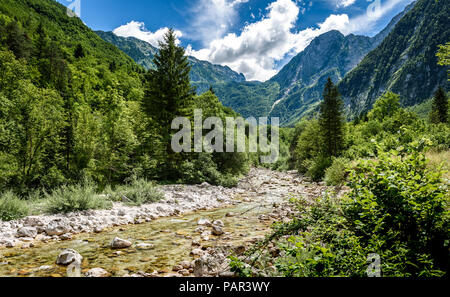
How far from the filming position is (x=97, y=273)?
4074mm

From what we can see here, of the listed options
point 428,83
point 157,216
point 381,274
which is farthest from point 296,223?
point 428,83

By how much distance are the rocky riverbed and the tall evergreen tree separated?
1097cm

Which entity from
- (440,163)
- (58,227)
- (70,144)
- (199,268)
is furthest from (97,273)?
(70,144)

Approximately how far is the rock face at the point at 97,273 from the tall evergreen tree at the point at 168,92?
14.8 meters

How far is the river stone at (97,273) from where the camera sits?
402 centimetres

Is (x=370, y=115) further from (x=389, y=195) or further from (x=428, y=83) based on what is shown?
(x=428, y=83)

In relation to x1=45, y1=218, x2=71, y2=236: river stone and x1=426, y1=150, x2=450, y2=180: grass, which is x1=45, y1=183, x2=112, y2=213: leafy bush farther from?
x1=426, y1=150, x2=450, y2=180: grass

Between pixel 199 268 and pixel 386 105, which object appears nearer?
pixel 199 268

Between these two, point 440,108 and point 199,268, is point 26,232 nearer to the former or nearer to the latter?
point 199,268

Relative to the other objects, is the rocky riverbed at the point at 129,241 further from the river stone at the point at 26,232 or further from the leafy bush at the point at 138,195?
the leafy bush at the point at 138,195

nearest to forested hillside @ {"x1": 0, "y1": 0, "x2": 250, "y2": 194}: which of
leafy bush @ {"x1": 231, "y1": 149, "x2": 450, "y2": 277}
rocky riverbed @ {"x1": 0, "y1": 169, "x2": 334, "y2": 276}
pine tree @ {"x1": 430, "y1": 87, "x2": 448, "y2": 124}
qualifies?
rocky riverbed @ {"x1": 0, "y1": 169, "x2": 334, "y2": 276}

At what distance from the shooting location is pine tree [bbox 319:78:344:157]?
28219 millimetres

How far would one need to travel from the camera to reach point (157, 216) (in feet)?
29.6

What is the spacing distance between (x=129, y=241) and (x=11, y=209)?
Result: 14.9ft
